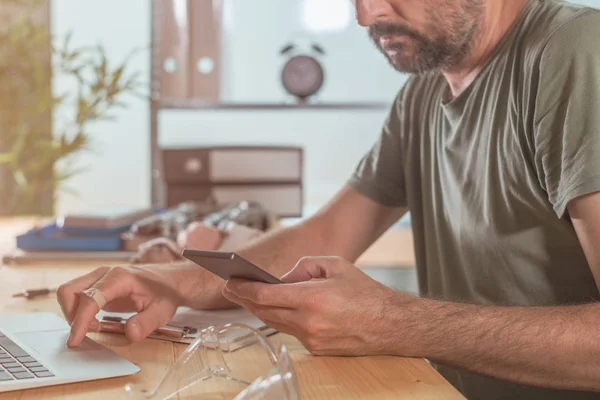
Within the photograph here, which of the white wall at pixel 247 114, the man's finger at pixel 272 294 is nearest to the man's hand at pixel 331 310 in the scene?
the man's finger at pixel 272 294

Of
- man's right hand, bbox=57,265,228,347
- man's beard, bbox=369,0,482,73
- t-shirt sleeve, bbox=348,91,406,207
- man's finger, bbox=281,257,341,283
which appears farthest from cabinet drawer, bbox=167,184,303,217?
man's finger, bbox=281,257,341,283

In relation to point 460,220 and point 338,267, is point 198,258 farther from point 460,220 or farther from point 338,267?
point 460,220

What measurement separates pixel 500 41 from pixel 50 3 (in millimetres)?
2106

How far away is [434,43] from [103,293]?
650mm

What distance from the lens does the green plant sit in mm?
2916

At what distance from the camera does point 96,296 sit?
3.70ft

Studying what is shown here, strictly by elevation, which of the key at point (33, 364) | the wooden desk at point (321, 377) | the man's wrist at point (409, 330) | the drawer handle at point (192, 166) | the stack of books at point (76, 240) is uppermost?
the drawer handle at point (192, 166)

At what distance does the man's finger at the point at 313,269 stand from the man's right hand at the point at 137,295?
7.6 inches

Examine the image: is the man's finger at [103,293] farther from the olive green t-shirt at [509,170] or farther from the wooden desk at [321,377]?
the olive green t-shirt at [509,170]

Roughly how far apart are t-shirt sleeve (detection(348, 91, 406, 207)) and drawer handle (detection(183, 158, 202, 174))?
1.00 metres

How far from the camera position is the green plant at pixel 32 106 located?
292 centimetres

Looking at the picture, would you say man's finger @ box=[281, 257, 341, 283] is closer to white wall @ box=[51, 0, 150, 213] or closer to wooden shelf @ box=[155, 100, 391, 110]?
wooden shelf @ box=[155, 100, 391, 110]

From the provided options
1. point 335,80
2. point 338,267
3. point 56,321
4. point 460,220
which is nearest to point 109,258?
point 56,321

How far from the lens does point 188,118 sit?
10.6 ft
